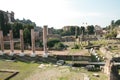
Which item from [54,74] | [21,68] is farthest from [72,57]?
[54,74]

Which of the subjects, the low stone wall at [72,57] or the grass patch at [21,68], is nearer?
the grass patch at [21,68]

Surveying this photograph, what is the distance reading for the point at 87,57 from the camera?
3250cm

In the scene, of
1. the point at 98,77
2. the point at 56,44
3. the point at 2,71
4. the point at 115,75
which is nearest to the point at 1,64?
the point at 2,71

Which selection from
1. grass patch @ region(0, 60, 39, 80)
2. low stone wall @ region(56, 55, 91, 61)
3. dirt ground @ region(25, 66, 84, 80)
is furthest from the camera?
low stone wall @ region(56, 55, 91, 61)

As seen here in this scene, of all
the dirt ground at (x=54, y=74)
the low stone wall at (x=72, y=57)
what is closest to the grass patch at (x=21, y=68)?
the dirt ground at (x=54, y=74)

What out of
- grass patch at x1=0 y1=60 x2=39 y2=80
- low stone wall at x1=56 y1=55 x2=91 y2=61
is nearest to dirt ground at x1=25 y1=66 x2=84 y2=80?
grass patch at x1=0 y1=60 x2=39 y2=80

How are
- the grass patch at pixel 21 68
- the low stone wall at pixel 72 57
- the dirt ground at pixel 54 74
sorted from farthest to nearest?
the low stone wall at pixel 72 57, the grass patch at pixel 21 68, the dirt ground at pixel 54 74

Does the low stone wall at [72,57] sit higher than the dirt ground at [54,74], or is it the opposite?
the low stone wall at [72,57]

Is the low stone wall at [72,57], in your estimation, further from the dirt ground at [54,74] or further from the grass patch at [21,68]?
the dirt ground at [54,74]

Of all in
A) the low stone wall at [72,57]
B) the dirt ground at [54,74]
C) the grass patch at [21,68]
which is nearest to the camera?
the dirt ground at [54,74]

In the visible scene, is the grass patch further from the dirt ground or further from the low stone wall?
the low stone wall

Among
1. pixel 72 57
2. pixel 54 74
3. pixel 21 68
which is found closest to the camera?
pixel 54 74

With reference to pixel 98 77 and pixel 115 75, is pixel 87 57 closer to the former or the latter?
pixel 98 77

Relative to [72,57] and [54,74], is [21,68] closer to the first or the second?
[54,74]
